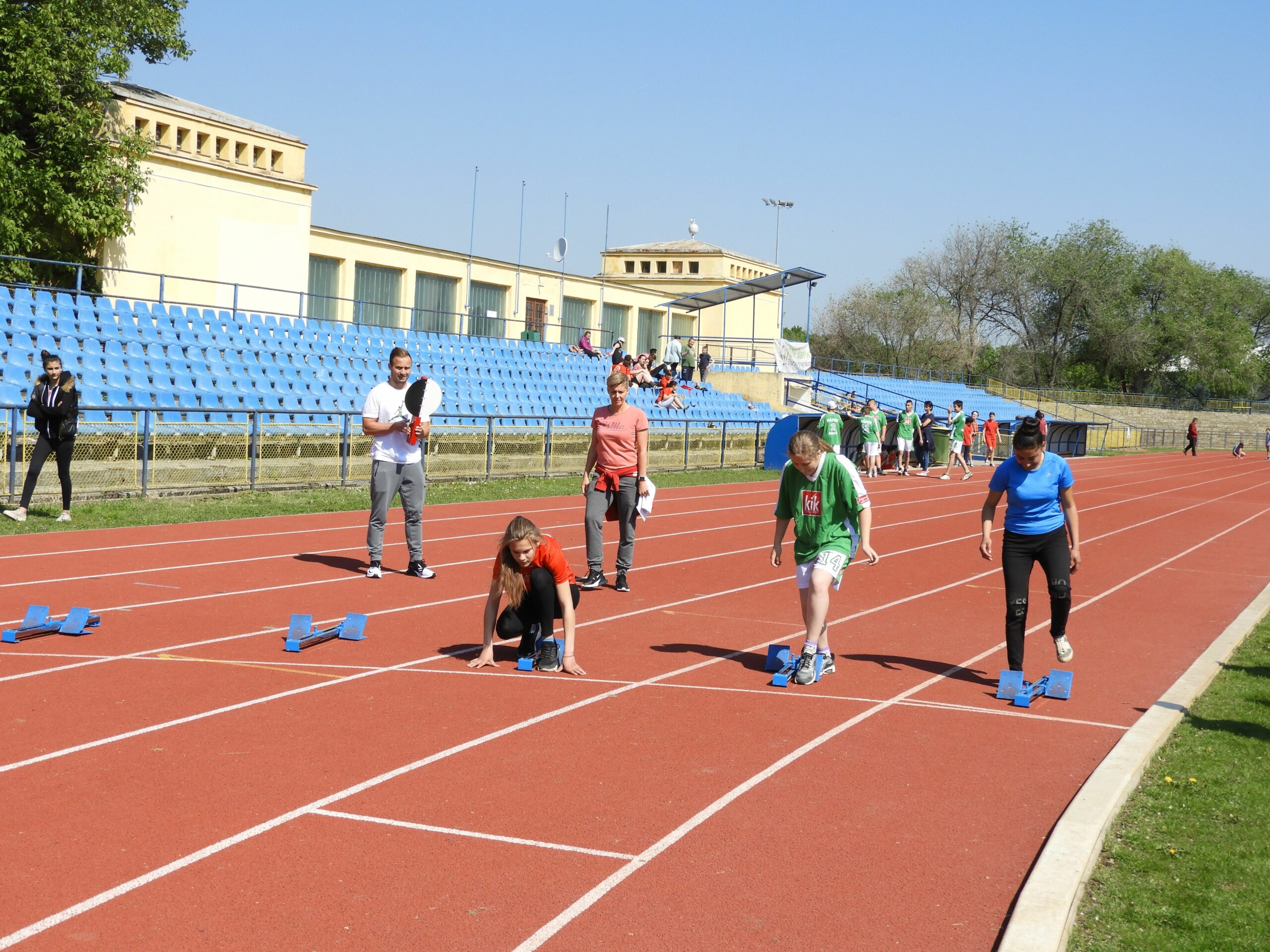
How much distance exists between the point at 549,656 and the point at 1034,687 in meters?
3.07

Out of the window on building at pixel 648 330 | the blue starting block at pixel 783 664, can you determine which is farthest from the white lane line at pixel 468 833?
the window on building at pixel 648 330

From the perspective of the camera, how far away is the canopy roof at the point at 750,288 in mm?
37875

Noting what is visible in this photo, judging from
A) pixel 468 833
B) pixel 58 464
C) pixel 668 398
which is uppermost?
pixel 668 398

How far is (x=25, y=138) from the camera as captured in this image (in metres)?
26.1

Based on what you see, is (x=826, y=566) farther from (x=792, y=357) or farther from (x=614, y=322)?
(x=614, y=322)

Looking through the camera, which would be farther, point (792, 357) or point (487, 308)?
point (792, 357)

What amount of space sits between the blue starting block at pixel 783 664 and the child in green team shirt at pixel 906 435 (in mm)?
23986

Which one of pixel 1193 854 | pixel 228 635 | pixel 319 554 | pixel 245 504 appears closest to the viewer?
pixel 1193 854

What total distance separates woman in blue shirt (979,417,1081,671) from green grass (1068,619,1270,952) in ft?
4.13

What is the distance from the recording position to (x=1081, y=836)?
495 cm

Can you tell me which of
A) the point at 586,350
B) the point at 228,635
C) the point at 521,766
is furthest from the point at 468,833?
the point at 586,350

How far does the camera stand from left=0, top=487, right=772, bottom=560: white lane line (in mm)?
12297

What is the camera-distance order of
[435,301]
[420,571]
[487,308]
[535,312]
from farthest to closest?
[535,312] → [487,308] → [435,301] → [420,571]

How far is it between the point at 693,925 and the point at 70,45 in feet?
88.6
